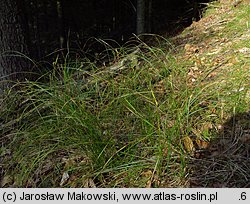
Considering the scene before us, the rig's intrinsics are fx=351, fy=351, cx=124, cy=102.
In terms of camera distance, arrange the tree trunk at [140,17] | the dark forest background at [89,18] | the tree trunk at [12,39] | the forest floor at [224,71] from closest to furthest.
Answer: the forest floor at [224,71]
the tree trunk at [12,39]
the tree trunk at [140,17]
the dark forest background at [89,18]

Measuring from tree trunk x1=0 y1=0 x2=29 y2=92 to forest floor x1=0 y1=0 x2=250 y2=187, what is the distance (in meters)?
0.68

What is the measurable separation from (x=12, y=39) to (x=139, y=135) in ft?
7.05

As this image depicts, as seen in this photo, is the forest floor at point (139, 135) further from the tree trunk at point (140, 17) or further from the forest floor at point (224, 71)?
the tree trunk at point (140, 17)

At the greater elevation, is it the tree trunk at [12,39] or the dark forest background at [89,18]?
the tree trunk at [12,39]

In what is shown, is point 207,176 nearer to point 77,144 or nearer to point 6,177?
point 77,144

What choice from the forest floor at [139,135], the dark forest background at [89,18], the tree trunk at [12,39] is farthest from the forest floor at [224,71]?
the dark forest background at [89,18]

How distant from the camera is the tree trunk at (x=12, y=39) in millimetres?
3887

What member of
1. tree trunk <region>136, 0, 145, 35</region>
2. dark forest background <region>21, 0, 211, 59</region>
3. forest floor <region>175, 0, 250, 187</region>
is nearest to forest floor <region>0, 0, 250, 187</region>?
forest floor <region>175, 0, 250, 187</region>

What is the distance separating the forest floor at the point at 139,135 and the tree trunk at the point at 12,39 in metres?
0.68

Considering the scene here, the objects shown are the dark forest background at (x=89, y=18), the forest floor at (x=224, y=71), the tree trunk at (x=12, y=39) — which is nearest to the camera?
the forest floor at (x=224, y=71)

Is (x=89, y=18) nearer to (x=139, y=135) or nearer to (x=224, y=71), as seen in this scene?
(x=224, y=71)

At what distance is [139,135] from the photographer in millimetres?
2654
